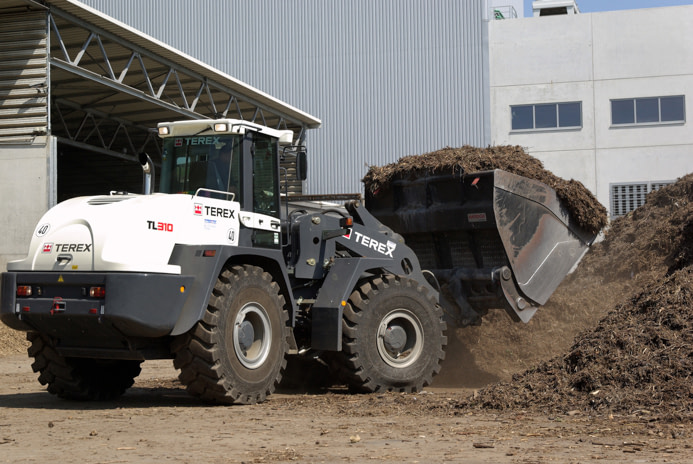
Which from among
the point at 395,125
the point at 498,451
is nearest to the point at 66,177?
the point at 395,125

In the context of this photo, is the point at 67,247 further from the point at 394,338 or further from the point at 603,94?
the point at 603,94

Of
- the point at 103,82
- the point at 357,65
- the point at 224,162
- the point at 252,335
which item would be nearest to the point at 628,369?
the point at 252,335

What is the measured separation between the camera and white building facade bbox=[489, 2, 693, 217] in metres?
27.9

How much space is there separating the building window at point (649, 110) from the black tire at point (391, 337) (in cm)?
1981

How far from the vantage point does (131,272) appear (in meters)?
8.15

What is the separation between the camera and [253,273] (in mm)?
8992

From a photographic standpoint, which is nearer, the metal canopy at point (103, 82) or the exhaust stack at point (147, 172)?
the exhaust stack at point (147, 172)

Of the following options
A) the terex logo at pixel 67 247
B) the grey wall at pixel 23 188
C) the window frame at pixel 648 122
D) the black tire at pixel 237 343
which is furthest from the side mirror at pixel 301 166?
the window frame at pixel 648 122

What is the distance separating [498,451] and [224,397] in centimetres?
336

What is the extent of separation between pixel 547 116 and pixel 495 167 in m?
18.2

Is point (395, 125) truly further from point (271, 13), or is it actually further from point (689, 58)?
point (689, 58)

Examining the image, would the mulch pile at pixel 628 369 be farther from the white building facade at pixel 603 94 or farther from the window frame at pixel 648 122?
the window frame at pixel 648 122

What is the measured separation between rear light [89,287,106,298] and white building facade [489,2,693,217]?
22576 millimetres

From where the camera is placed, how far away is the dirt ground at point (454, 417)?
6238 mm
